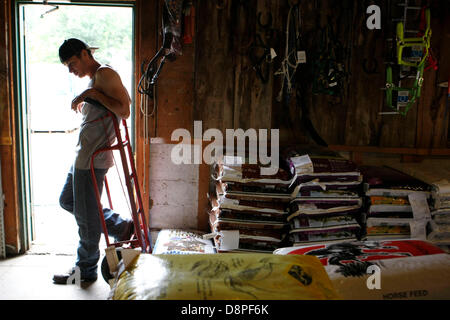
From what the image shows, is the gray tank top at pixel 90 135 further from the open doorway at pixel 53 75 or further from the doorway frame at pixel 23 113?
the doorway frame at pixel 23 113

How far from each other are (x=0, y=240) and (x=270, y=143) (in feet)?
8.53

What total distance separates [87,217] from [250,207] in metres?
1.22

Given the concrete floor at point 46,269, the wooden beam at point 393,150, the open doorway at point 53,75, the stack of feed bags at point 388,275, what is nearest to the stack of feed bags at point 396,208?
the wooden beam at point 393,150

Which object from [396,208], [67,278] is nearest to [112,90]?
[67,278]

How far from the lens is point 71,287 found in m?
2.90

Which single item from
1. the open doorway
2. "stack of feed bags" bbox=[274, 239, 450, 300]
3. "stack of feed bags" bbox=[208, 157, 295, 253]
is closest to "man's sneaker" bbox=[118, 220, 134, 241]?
the open doorway

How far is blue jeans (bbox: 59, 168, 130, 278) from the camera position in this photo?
2.76 m

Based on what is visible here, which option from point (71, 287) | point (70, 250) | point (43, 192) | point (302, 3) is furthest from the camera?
point (43, 192)

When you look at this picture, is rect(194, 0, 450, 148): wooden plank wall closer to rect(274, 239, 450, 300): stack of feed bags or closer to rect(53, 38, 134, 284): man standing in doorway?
rect(53, 38, 134, 284): man standing in doorway

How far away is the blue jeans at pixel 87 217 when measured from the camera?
9.07ft

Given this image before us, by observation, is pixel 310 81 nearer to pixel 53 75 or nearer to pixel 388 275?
pixel 388 275

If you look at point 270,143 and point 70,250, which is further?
point 70,250
